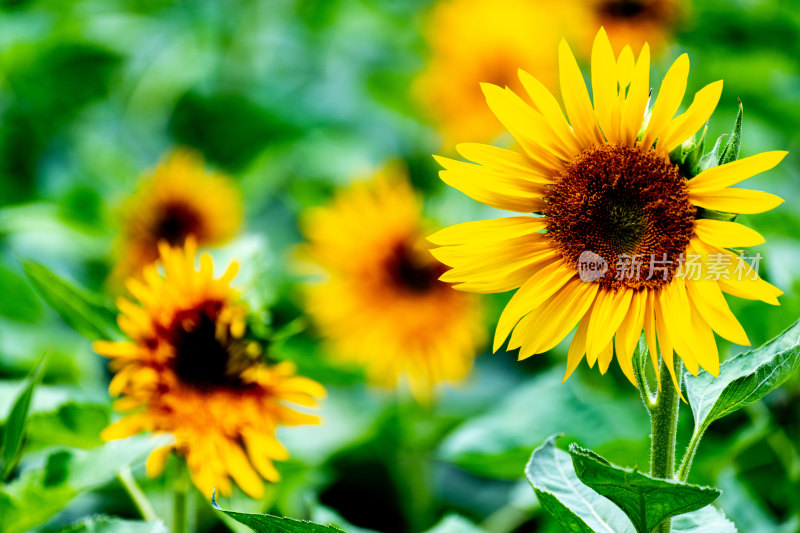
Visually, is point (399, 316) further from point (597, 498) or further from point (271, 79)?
point (271, 79)

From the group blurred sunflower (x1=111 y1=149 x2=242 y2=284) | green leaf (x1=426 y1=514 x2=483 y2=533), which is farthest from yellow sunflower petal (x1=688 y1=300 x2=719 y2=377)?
blurred sunflower (x1=111 y1=149 x2=242 y2=284)

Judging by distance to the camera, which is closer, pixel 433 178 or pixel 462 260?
pixel 462 260

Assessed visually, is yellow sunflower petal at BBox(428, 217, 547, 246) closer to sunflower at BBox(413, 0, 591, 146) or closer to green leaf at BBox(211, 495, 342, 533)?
green leaf at BBox(211, 495, 342, 533)

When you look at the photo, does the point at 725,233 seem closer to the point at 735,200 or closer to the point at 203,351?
the point at 735,200

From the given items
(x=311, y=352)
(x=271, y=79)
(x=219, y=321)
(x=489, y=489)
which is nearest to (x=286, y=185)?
(x=271, y=79)

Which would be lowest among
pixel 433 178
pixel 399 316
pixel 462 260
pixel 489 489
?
pixel 489 489

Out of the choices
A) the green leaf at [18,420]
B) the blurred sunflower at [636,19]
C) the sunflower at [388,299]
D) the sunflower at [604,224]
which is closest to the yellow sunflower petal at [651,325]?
the sunflower at [604,224]
